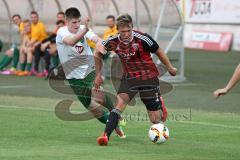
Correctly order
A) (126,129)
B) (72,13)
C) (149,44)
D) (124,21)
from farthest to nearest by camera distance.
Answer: (126,129), (72,13), (149,44), (124,21)

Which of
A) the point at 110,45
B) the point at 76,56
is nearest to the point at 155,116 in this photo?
the point at 110,45

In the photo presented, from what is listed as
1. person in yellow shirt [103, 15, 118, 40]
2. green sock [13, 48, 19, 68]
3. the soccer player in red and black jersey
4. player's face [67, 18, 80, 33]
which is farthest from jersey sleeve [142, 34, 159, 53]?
green sock [13, 48, 19, 68]

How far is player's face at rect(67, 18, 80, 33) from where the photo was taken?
13.0 m

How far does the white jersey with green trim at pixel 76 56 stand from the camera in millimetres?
13266

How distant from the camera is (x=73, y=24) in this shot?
42.8ft

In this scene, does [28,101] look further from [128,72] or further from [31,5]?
[31,5]

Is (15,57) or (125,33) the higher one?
(125,33)

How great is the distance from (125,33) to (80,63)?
1940 mm

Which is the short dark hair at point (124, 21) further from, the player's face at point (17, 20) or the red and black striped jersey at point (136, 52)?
the player's face at point (17, 20)

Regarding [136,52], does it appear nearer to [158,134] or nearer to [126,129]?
[158,134]

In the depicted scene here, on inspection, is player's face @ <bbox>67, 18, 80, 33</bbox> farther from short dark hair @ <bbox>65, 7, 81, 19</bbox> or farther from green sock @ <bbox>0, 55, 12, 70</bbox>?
green sock @ <bbox>0, 55, 12, 70</bbox>

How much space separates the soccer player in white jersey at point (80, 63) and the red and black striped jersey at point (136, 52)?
3.67 ft

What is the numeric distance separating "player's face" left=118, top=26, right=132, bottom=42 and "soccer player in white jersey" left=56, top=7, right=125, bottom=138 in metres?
1.32

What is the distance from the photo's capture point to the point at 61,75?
76.6 ft
